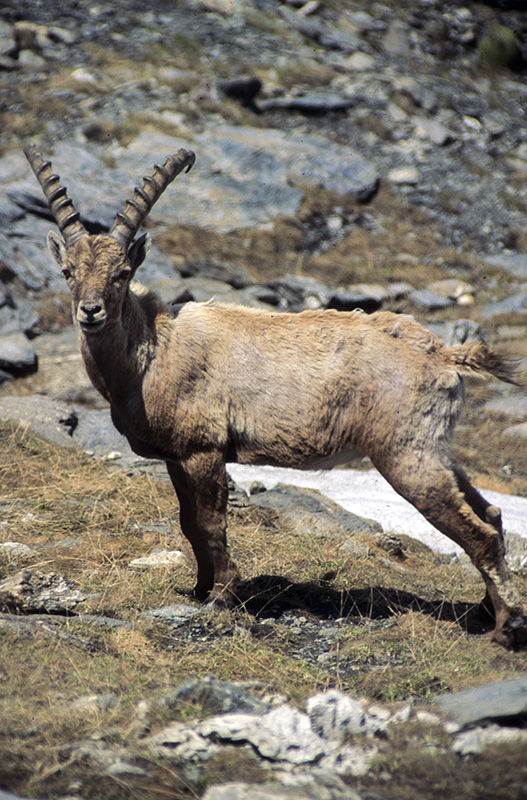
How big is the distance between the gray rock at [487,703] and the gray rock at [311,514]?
13.0 feet

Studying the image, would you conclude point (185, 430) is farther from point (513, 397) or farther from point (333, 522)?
point (513, 397)

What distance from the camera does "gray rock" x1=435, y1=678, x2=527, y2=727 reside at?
4.21m

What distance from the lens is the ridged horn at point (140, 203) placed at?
6207mm

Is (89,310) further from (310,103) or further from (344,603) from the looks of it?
(310,103)

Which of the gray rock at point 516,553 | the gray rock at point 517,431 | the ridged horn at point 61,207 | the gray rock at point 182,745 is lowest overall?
the gray rock at point 517,431

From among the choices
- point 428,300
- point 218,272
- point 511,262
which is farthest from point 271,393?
point 511,262

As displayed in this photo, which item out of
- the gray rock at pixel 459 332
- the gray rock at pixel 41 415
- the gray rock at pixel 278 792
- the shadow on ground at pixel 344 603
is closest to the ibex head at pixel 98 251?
the shadow on ground at pixel 344 603

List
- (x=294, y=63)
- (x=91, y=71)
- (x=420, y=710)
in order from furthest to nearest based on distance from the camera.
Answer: (x=294, y=63)
(x=91, y=71)
(x=420, y=710)

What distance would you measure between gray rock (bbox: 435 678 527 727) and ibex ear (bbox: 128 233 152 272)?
4.13 meters

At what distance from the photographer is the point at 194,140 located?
2341cm

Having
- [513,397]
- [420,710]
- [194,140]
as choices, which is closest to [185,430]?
[420,710]

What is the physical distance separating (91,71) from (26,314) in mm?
13741

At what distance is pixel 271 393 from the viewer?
636 cm

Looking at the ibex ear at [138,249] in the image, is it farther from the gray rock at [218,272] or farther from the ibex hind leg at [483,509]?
the gray rock at [218,272]
